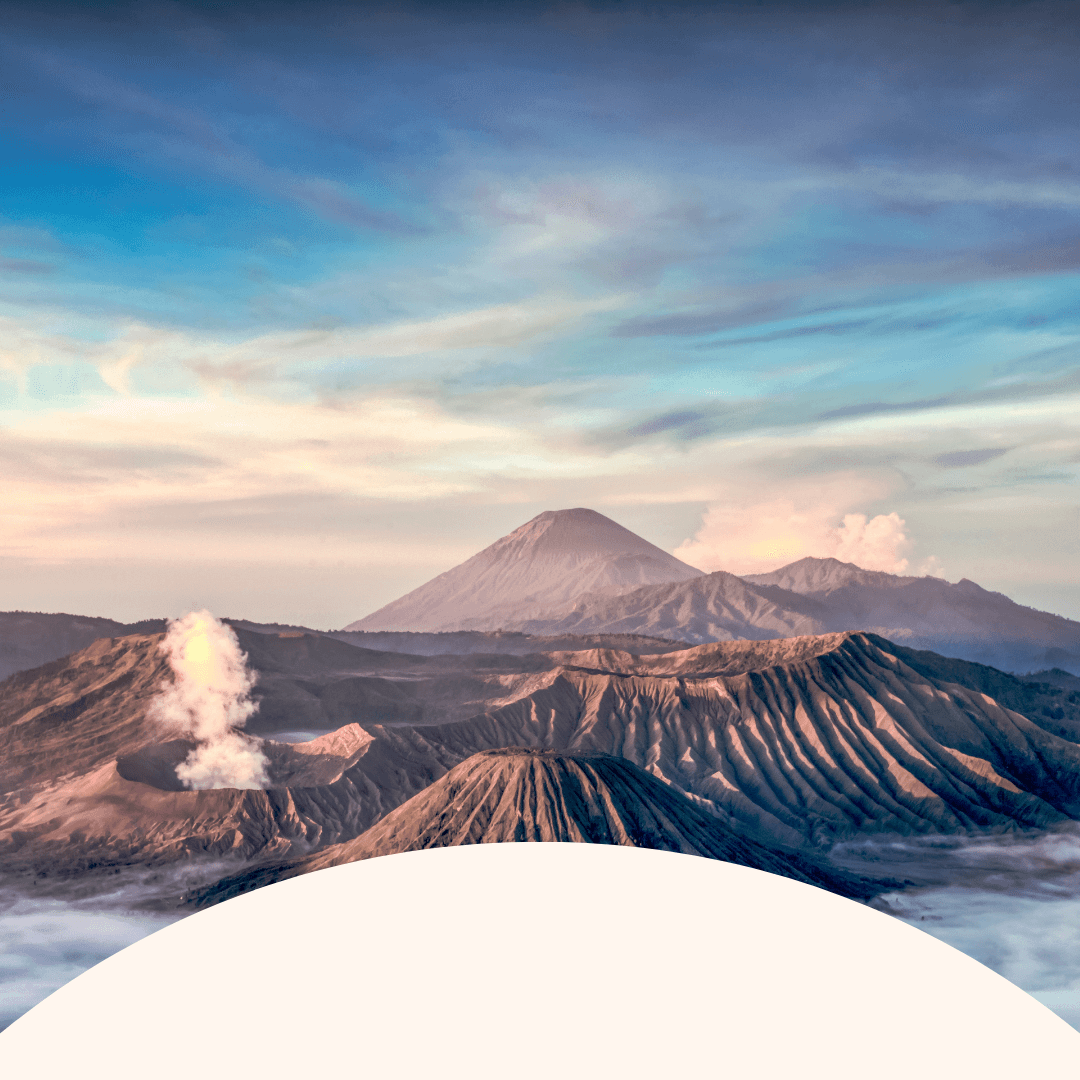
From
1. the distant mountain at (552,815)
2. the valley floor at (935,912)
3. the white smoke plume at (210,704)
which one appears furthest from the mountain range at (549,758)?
the valley floor at (935,912)

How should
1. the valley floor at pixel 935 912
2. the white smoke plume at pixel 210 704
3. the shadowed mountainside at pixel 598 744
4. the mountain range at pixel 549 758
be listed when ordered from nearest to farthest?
the valley floor at pixel 935 912, the mountain range at pixel 549 758, the shadowed mountainside at pixel 598 744, the white smoke plume at pixel 210 704

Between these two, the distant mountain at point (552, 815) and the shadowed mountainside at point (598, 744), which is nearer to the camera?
the distant mountain at point (552, 815)

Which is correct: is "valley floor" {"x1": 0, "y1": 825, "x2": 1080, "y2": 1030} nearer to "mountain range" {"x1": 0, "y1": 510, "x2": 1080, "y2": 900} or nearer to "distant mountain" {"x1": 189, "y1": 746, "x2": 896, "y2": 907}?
"mountain range" {"x1": 0, "y1": 510, "x2": 1080, "y2": 900}

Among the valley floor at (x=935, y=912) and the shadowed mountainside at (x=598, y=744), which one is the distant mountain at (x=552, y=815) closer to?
the valley floor at (x=935, y=912)

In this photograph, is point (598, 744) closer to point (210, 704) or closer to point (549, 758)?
point (549, 758)

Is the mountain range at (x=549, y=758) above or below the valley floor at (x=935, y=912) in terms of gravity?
above

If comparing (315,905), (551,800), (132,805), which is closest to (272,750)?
(132,805)


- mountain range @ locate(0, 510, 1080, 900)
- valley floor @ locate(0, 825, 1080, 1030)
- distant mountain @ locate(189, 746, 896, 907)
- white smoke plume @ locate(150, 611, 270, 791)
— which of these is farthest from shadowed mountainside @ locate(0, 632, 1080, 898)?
A: distant mountain @ locate(189, 746, 896, 907)
